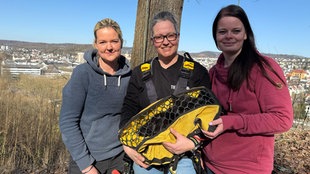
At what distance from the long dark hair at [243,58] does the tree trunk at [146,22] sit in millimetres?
1270

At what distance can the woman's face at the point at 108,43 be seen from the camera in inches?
91.3

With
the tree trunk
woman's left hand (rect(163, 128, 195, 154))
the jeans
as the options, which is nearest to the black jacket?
woman's left hand (rect(163, 128, 195, 154))

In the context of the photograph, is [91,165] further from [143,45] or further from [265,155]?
[143,45]

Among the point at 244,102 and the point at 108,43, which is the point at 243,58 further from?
the point at 108,43

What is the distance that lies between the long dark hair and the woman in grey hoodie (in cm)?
83

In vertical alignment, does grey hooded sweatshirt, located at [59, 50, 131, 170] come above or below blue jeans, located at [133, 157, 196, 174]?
above

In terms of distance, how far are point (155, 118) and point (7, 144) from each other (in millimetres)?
3832

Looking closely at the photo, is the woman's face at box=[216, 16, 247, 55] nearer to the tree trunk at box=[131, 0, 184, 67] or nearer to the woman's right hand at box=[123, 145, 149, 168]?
the woman's right hand at box=[123, 145, 149, 168]

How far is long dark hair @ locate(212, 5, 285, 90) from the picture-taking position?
79.7 inches

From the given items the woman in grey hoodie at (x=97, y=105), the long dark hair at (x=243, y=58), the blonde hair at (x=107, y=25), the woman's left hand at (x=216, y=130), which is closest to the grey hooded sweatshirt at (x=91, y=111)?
the woman in grey hoodie at (x=97, y=105)

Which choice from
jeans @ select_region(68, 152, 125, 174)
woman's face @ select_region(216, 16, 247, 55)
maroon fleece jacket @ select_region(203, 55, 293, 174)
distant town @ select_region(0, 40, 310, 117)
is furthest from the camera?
distant town @ select_region(0, 40, 310, 117)

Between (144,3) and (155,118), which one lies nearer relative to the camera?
(155,118)

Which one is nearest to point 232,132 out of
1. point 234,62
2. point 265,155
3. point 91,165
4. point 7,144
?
point 265,155

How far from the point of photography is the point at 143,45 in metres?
3.50
